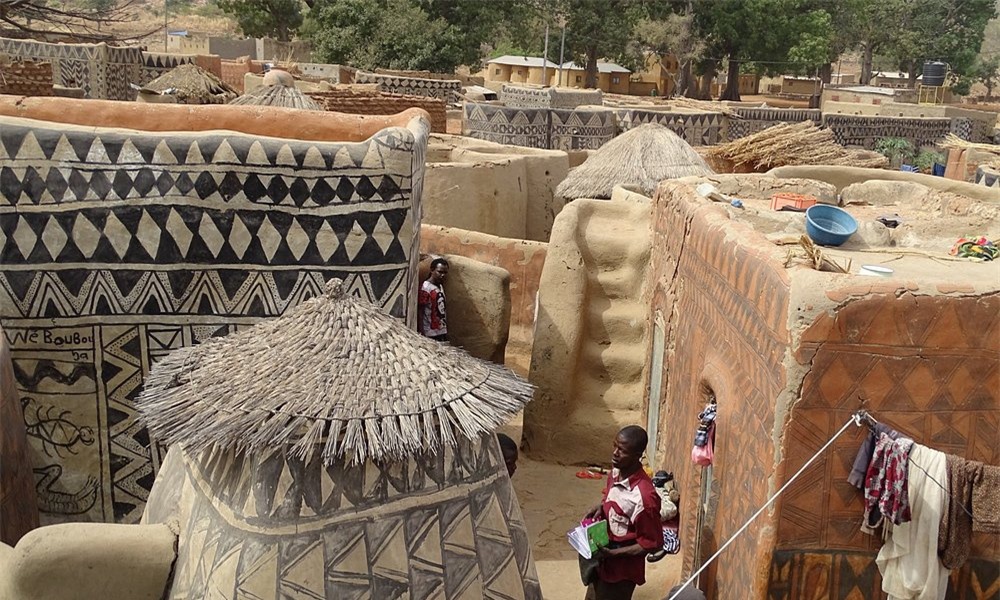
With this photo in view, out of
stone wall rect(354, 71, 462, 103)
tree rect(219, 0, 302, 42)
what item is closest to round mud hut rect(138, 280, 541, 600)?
stone wall rect(354, 71, 462, 103)

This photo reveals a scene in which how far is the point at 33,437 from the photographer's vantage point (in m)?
5.95

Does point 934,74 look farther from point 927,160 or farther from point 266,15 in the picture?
point 266,15

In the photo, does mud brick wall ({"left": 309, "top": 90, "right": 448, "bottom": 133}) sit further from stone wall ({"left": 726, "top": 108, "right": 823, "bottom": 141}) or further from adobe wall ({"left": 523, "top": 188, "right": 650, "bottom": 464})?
stone wall ({"left": 726, "top": 108, "right": 823, "bottom": 141})

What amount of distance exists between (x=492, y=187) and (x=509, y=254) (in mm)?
3021

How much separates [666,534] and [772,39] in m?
39.0

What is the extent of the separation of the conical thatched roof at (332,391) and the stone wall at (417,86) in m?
23.9

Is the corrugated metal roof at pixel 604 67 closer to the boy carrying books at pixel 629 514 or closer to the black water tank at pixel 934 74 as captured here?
the black water tank at pixel 934 74

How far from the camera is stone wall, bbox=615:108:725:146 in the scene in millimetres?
22391

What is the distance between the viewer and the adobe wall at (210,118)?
7082mm

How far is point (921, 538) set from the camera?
14.5ft

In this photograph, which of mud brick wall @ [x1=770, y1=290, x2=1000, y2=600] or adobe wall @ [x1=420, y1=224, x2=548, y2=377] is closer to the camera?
mud brick wall @ [x1=770, y1=290, x2=1000, y2=600]

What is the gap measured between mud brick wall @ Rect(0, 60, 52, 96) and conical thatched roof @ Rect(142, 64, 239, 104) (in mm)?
2220

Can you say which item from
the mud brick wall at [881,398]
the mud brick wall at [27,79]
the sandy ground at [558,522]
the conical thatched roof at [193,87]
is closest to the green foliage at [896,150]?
the conical thatched roof at [193,87]

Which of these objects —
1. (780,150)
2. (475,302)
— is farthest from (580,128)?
(475,302)
